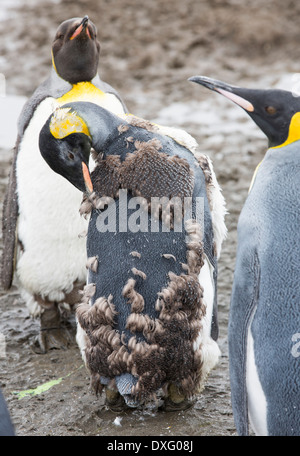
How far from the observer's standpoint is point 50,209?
10.9 feet

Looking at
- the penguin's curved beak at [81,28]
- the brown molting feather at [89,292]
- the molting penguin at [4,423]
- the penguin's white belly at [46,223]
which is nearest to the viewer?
the molting penguin at [4,423]

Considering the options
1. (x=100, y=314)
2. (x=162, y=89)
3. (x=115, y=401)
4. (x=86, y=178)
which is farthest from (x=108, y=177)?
(x=162, y=89)

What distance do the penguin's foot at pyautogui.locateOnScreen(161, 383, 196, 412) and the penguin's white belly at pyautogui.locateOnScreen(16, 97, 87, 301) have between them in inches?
31.9

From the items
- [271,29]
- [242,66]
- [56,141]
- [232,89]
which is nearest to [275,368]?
[232,89]

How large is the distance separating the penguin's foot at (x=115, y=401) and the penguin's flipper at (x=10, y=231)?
960 millimetres

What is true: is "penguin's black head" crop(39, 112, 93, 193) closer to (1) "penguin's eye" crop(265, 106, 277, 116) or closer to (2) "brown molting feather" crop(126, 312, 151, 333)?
(2) "brown molting feather" crop(126, 312, 151, 333)

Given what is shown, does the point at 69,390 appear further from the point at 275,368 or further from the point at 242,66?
the point at 242,66

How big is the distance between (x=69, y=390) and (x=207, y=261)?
0.85m

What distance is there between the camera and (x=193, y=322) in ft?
8.80

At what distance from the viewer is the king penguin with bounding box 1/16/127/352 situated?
10.9ft

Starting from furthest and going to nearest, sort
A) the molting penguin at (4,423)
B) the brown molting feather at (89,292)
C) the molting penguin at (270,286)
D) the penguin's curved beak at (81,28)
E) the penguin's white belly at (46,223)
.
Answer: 1. the penguin's curved beak at (81,28)
2. the penguin's white belly at (46,223)
3. the brown molting feather at (89,292)
4. the molting penguin at (270,286)
5. the molting penguin at (4,423)

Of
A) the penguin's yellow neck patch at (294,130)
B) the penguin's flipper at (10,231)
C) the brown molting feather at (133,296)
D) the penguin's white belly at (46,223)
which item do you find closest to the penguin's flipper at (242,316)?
the penguin's yellow neck patch at (294,130)

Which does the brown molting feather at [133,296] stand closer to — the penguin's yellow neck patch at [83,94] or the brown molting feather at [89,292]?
the brown molting feather at [89,292]

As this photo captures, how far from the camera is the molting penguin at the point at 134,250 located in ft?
8.60
